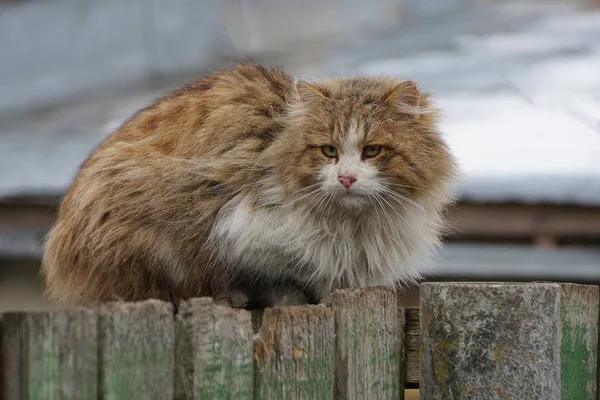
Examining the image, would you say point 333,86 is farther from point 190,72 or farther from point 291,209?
point 190,72

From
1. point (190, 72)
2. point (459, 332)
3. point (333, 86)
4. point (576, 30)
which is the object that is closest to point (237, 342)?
point (459, 332)

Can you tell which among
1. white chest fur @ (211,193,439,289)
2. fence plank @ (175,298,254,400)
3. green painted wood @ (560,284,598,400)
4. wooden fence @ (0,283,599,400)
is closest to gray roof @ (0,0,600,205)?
white chest fur @ (211,193,439,289)

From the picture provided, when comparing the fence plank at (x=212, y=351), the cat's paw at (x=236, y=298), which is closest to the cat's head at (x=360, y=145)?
the cat's paw at (x=236, y=298)

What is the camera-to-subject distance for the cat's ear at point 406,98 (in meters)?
3.27

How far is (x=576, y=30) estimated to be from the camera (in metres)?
6.58

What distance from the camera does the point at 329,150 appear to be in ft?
10.5

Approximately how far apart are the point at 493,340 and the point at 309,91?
1325 mm

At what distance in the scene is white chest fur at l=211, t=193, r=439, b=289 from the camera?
3.18m

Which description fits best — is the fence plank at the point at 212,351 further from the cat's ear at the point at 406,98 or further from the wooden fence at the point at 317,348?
the cat's ear at the point at 406,98

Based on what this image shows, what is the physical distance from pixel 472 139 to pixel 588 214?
2.94 ft

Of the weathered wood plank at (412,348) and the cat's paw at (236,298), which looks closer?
the weathered wood plank at (412,348)

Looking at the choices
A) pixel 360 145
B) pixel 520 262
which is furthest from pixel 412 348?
pixel 520 262

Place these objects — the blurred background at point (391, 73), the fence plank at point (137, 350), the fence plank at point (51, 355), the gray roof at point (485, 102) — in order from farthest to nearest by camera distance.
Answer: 1. the blurred background at point (391, 73)
2. the gray roof at point (485, 102)
3. the fence plank at point (137, 350)
4. the fence plank at point (51, 355)

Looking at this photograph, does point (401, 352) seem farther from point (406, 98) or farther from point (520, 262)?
point (520, 262)
